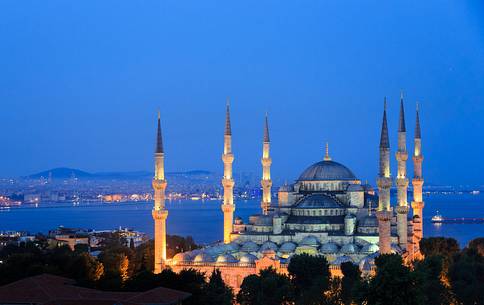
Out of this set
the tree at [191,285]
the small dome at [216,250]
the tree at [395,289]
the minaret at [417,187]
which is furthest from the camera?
the minaret at [417,187]

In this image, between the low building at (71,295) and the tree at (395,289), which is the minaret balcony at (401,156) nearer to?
the low building at (71,295)

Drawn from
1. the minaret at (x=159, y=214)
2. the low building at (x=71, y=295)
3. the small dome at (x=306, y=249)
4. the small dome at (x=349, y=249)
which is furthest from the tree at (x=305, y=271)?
the minaret at (x=159, y=214)

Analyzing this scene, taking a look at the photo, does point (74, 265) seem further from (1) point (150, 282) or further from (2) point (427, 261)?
(2) point (427, 261)

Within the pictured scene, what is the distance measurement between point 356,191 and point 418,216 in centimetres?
535

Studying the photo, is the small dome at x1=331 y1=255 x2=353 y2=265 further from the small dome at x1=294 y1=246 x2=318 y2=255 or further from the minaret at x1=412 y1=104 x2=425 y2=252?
the minaret at x1=412 y1=104 x2=425 y2=252

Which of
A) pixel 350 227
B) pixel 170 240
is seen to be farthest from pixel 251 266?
pixel 170 240

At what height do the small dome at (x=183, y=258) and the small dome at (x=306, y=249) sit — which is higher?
the small dome at (x=306, y=249)

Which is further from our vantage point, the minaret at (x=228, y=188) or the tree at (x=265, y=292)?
the minaret at (x=228, y=188)

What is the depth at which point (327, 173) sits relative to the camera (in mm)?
45344

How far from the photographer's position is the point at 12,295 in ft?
85.8

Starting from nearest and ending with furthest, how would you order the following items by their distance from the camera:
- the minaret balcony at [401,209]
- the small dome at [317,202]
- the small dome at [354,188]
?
the minaret balcony at [401,209] → the small dome at [317,202] → the small dome at [354,188]

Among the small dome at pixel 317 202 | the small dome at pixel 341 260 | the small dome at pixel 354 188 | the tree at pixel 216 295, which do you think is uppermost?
the small dome at pixel 354 188

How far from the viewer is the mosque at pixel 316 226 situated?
37375mm

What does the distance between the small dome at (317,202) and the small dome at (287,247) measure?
289 cm
